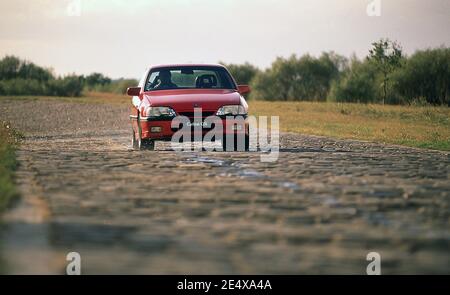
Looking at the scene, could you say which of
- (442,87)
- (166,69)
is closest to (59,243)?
(166,69)

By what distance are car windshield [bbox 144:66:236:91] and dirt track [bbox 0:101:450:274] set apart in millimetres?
3386

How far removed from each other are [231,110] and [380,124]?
14.7 metres

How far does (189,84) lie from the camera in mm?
16531

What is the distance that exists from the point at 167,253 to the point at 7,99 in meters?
48.1

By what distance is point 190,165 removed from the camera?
39.2 feet

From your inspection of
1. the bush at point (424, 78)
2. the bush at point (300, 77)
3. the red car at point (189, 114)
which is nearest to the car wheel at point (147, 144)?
the red car at point (189, 114)

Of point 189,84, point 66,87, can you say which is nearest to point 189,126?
point 189,84

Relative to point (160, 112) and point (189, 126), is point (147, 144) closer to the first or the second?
point (160, 112)

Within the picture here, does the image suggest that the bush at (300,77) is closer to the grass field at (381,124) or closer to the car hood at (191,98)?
the grass field at (381,124)

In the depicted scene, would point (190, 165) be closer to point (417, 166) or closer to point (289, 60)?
point (417, 166)

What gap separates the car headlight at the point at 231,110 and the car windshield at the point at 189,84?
1.26 m

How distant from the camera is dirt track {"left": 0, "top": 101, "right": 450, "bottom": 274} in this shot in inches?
213

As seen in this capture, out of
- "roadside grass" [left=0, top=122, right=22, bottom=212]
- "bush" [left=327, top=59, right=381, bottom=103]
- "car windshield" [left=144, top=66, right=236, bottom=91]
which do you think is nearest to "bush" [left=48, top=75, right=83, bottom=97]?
"bush" [left=327, top=59, right=381, bottom=103]
